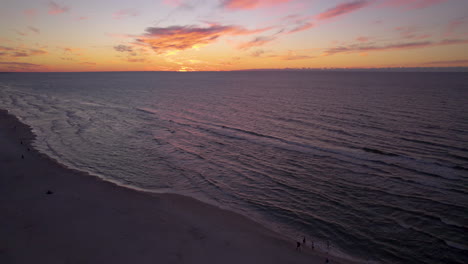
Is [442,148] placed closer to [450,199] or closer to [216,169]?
[450,199]

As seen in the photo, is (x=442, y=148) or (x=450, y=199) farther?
(x=442, y=148)

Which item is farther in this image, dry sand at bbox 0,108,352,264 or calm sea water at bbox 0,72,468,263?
calm sea water at bbox 0,72,468,263

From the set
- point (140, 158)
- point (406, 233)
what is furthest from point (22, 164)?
point (406, 233)

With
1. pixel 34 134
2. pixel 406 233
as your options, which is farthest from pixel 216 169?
pixel 34 134

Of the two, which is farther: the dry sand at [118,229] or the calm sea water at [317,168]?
the calm sea water at [317,168]

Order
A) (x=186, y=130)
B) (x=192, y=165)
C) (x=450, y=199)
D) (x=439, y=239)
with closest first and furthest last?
1. (x=439, y=239)
2. (x=450, y=199)
3. (x=192, y=165)
4. (x=186, y=130)

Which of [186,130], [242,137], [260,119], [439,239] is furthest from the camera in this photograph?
[260,119]

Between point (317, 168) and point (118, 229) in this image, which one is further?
point (317, 168)
